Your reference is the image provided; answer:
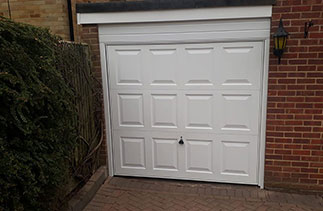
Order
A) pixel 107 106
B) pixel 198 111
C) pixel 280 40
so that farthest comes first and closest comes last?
pixel 107 106 → pixel 198 111 → pixel 280 40

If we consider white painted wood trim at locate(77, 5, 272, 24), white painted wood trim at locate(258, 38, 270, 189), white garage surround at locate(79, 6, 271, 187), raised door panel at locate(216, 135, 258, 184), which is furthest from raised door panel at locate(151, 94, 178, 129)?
white painted wood trim at locate(258, 38, 270, 189)

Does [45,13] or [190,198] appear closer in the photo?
[190,198]

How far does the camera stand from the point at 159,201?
10.5ft

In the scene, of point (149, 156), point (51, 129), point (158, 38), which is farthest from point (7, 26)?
point (149, 156)

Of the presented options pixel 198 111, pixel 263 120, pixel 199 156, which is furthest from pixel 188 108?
pixel 263 120

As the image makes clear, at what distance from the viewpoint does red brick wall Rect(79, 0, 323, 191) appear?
9.48 feet

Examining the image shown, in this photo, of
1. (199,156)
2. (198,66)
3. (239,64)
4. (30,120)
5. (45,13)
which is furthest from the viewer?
(45,13)

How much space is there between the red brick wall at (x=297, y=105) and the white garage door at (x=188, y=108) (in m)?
0.21

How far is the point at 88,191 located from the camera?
319 cm

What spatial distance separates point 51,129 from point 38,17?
2.66 metres

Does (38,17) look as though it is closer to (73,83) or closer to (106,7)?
(106,7)

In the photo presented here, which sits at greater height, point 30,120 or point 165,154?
point 30,120

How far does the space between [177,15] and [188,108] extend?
1.18 m

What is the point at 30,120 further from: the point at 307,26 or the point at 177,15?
the point at 307,26
